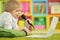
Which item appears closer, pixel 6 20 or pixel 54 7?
pixel 6 20

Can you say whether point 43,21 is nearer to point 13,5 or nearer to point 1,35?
point 13,5

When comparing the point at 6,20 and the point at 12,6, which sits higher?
the point at 12,6

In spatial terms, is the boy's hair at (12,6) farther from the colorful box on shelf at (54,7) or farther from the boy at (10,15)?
the colorful box on shelf at (54,7)

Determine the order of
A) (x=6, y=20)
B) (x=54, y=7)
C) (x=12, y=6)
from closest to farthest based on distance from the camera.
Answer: (x=6, y=20) < (x=12, y=6) < (x=54, y=7)

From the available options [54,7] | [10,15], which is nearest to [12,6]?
[10,15]

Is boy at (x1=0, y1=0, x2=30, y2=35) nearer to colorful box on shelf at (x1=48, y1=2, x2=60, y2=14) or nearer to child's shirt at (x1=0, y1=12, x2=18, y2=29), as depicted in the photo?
child's shirt at (x1=0, y1=12, x2=18, y2=29)

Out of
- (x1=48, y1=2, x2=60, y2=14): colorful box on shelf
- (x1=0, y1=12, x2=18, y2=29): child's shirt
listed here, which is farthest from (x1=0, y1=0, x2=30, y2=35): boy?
(x1=48, y1=2, x2=60, y2=14): colorful box on shelf

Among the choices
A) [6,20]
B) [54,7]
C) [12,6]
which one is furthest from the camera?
[54,7]

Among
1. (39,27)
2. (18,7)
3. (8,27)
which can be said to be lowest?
(39,27)

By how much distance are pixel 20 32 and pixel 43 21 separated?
6.69 ft

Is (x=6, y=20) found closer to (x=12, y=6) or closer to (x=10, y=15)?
(x=10, y=15)

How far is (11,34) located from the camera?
5.92ft

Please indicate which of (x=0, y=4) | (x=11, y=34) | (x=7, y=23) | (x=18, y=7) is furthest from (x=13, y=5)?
(x=0, y=4)

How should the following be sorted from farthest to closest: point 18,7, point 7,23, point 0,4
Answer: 1. point 0,4
2. point 18,7
3. point 7,23
